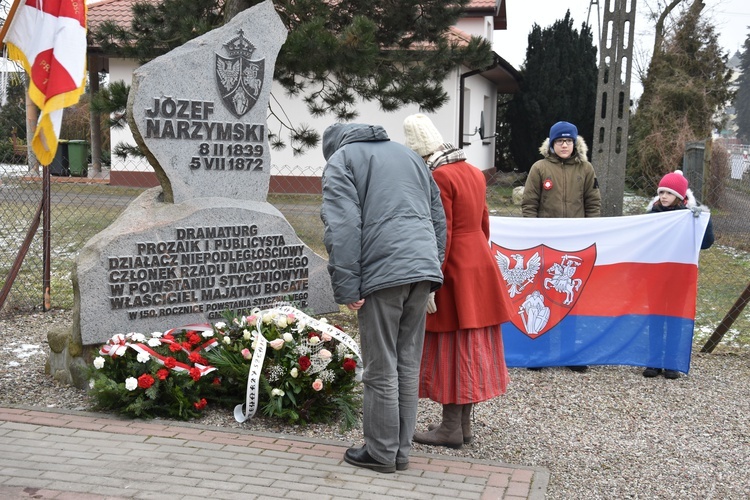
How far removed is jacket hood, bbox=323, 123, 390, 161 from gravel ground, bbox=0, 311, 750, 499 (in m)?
1.64

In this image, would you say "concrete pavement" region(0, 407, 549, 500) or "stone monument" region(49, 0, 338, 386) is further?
"stone monument" region(49, 0, 338, 386)

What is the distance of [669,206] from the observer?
244 inches

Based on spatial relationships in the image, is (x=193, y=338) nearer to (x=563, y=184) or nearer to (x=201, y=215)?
(x=201, y=215)

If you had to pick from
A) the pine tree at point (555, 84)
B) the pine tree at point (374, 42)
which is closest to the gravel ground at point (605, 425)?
the pine tree at point (374, 42)

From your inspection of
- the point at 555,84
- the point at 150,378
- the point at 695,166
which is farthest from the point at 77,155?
the point at 150,378

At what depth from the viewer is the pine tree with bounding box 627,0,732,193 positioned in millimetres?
18609

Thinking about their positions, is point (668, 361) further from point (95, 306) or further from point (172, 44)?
point (172, 44)

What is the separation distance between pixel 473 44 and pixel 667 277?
484cm

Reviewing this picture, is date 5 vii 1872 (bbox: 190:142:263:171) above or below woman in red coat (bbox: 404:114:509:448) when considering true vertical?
above

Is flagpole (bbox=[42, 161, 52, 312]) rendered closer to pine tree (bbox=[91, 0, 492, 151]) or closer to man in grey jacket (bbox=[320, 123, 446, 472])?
pine tree (bbox=[91, 0, 492, 151])

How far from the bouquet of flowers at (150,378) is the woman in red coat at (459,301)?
1371mm

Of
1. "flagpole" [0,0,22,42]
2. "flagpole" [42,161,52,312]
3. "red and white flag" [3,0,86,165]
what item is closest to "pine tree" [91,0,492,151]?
"flagpole" [42,161,52,312]

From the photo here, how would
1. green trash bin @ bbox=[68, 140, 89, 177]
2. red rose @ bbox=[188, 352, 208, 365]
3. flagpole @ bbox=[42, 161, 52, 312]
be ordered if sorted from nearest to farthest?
red rose @ bbox=[188, 352, 208, 365] < flagpole @ bbox=[42, 161, 52, 312] < green trash bin @ bbox=[68, 140, 89, 177]

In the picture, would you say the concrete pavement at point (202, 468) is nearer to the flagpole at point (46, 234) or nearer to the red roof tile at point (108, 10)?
the flagpole at point (46, 234)
